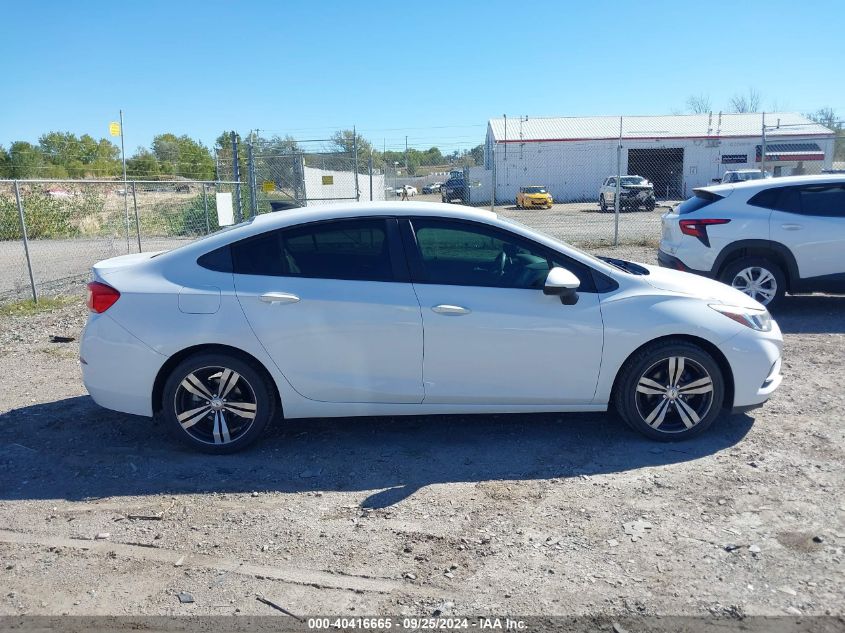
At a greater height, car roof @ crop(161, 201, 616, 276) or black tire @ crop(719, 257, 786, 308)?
car roof @ crop(161, 201, 616, 276)

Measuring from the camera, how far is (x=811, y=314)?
29.0 ft

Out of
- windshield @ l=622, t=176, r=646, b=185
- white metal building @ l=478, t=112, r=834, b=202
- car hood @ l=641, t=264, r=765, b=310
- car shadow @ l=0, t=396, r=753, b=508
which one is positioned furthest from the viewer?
white metal building @ l=478, t=112, r=834, b=202

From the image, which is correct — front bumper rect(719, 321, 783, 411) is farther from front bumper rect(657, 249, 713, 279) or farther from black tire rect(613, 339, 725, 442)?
front bumper rect(657, 249, 713, 279)

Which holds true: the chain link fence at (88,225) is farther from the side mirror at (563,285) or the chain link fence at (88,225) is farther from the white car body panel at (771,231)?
the side mirror at (563,285)

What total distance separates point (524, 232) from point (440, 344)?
0.94 meters

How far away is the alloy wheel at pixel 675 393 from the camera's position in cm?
477

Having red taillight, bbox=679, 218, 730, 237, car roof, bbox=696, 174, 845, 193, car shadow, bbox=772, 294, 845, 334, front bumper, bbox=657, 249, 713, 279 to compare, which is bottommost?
car shadow, bbox=772, 294, 845, 334

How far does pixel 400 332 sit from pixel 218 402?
4.21ft

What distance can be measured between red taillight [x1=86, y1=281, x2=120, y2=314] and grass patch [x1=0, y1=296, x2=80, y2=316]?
6.17 meters

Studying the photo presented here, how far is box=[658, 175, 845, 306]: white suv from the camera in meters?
8.35

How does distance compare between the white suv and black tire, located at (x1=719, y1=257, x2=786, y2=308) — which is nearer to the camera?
the white suv

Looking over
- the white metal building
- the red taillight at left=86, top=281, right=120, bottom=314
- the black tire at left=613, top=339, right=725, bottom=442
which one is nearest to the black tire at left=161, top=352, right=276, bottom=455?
the red taillight at left=86, top=281, right=120, bottom=314

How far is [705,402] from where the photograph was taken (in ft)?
15.8

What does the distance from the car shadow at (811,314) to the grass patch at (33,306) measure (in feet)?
31.9
